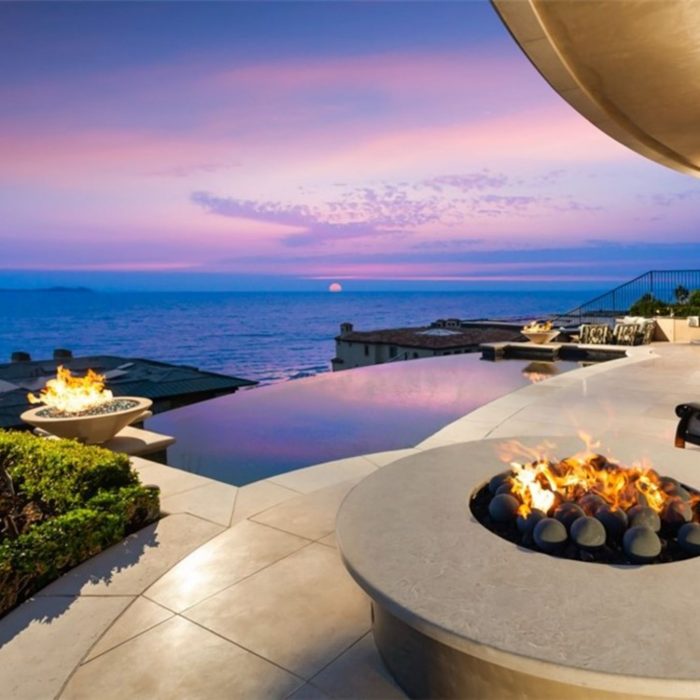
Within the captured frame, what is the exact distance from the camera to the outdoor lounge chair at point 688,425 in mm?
5543

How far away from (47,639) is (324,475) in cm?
281

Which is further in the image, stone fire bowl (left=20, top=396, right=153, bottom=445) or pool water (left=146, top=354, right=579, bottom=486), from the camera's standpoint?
pool water (left=146, top=354, right=579, bottom=486)

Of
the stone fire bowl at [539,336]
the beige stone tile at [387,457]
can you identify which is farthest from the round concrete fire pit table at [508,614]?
the stone fire bowl at [539,336]

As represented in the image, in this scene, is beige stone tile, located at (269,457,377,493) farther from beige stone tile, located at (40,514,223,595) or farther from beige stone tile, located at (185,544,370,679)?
beige stone tile, located at (185,544,370,679)

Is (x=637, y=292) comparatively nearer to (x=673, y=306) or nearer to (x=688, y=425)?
(x=673, y=306)

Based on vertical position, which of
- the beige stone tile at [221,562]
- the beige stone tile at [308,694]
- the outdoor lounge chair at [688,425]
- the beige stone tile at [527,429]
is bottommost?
the beige stone tile at [527,429]

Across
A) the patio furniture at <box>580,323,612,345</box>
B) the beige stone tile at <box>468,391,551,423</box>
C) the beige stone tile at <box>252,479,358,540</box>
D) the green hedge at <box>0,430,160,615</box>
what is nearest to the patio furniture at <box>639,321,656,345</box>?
the patio furniture at <box>580,323,612,345</box>

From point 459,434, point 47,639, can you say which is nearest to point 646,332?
point 459,434

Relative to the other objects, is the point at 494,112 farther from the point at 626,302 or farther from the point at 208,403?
the point at 626,302

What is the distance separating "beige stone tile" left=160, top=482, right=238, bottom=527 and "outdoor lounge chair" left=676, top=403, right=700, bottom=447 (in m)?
4.69

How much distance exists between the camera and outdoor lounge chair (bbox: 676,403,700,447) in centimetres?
554

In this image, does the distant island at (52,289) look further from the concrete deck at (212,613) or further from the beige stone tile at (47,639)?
the beige stone tile at (47,639)

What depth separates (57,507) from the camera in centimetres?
416

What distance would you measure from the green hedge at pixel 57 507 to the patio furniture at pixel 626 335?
568 inches
